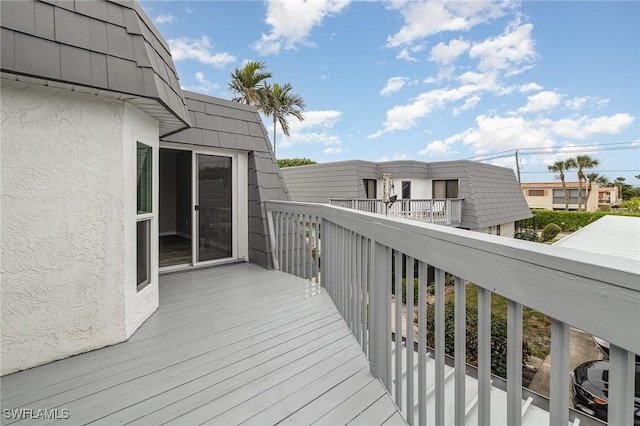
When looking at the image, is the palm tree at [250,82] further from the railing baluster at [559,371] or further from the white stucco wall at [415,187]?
the railing baluster at [559,371]

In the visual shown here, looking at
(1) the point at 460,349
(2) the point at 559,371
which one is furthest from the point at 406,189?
(2) the point at 559,371

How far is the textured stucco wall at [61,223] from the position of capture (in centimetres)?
207

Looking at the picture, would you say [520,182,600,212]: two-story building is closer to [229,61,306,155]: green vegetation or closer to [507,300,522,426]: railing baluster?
[229,61,306,155]: green vegetation

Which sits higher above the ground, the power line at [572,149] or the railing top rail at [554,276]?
the power line at [572,149]

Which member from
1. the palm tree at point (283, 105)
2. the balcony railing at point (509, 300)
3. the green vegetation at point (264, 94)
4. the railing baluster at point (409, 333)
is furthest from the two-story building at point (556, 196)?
the railing baluster at point (409, 333)

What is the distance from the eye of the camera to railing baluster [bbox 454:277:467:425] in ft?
3.79

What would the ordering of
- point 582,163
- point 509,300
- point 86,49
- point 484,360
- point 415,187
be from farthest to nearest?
point 582,163, point 415,187, point 86,49, point 484,360, point 509,300

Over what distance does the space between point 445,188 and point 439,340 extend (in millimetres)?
15701

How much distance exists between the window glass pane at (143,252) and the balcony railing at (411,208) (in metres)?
9.31

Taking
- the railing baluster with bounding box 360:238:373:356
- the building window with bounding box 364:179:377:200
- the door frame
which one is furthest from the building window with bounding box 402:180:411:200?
the railing baluster with bounding box 360:238:373:356

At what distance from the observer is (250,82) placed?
15.3 metres

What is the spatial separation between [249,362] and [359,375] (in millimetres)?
828

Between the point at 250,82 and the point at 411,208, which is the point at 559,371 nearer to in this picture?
the point at 411,208

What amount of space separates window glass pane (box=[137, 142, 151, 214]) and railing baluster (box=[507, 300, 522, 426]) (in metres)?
3.06
